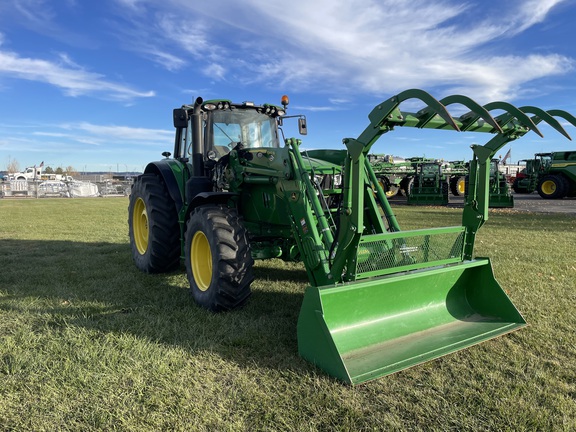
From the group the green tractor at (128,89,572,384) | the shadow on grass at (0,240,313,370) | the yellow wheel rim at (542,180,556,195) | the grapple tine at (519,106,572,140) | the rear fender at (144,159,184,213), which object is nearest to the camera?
the green tractor at (128,89,572,384)

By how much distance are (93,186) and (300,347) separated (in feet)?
112

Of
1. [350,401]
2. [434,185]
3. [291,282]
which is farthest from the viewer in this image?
[434,185]

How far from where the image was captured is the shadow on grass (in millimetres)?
3641

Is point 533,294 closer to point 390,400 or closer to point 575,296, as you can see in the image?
point 575,296

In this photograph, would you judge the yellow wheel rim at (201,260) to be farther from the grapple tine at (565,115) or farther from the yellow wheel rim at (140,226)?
the grapple tine at (565,115)

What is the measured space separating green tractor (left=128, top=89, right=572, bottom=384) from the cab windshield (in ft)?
0.05

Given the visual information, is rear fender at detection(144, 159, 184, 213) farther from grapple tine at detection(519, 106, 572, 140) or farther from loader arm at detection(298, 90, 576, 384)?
grapple tine at detection(519, 106, 572, 140)

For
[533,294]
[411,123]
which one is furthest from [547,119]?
[533,294]

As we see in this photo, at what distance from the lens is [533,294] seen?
16.8ft

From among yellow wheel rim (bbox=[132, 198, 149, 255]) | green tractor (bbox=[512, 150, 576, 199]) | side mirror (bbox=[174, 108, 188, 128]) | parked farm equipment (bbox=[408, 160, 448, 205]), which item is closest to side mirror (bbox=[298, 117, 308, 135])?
side mirror (bbox=[174, 108, 188, 128])

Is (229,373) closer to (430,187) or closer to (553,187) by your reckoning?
(430,187)

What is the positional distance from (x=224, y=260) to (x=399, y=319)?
5.66 ft

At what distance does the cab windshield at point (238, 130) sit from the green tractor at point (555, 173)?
72.0ft

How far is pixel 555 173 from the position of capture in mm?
23094
